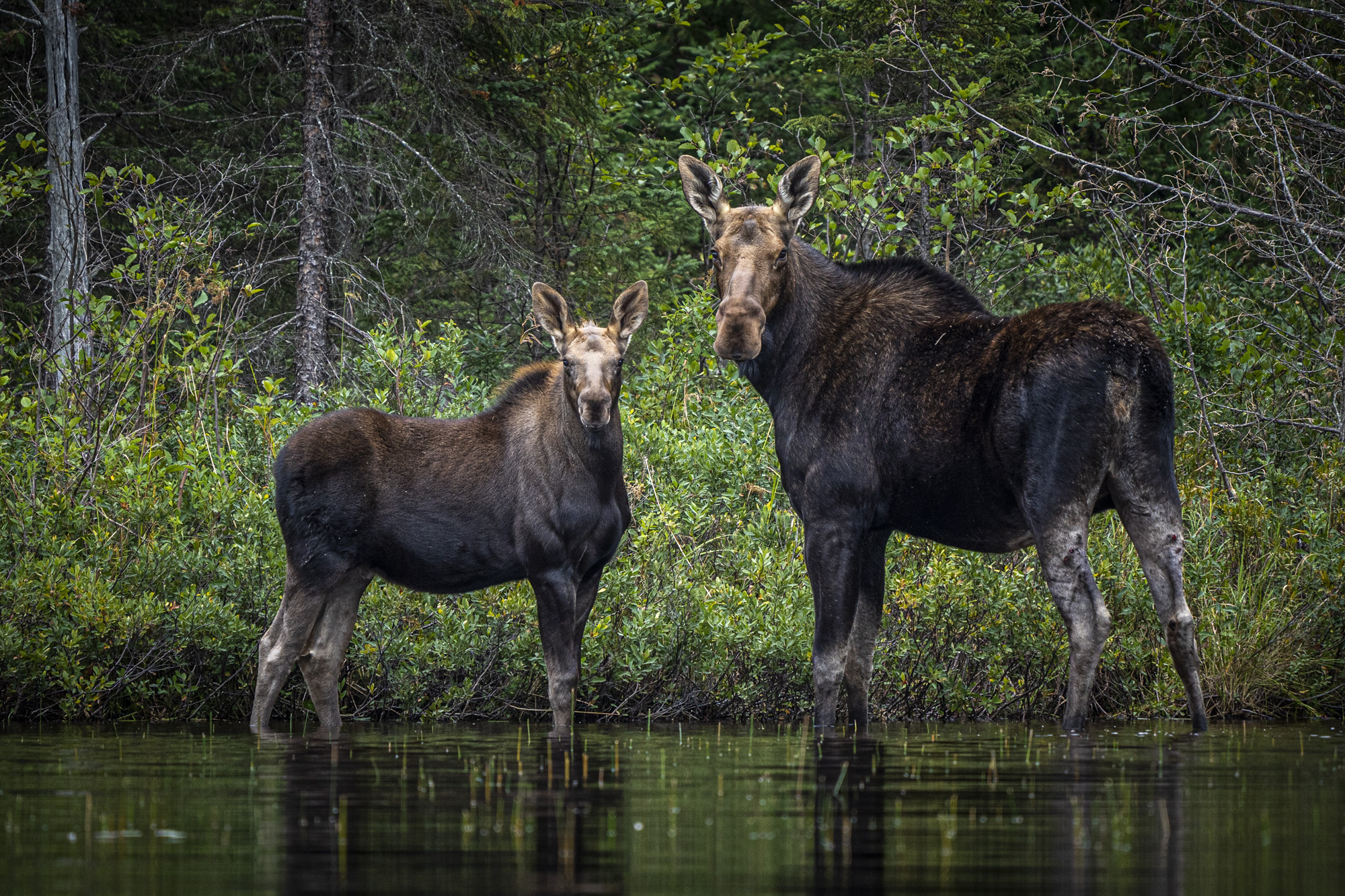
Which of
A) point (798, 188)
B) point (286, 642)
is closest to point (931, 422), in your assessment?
point (798, 188)

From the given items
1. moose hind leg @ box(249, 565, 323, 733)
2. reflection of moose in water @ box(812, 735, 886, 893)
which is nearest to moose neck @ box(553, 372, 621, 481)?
moose hind leg @ box(249, 565, 323, 733)

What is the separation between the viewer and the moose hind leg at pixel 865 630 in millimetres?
8570

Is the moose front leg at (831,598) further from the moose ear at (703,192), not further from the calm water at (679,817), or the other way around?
the moose ear at (703,192)

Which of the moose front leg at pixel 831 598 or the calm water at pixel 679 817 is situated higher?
the moose front leg at pixel 831 598

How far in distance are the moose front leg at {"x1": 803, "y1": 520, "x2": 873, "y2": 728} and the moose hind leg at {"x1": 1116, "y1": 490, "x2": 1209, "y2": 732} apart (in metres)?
1.55

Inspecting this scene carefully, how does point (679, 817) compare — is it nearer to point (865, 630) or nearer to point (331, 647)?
point (865, 630)

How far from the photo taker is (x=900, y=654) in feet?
32.2

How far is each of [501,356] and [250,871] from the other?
17080 millimetres

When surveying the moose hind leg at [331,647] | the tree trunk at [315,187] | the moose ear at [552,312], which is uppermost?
the tree trunk at [315,187]

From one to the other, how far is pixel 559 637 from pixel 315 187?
1118cm

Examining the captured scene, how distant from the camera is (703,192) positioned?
895cm

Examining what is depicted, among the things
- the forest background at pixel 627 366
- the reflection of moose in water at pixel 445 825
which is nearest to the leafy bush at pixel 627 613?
the forest background at pixel 627 366

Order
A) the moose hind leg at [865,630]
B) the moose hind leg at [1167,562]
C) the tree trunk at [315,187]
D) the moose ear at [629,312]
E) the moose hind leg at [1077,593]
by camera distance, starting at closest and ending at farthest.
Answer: the moose hind leg at [1077,593]
the moose hind leg at [1167,562]
the moose hind leg at [865,630]
the moose ear at [629,312]
the tree trunk at [315,187]

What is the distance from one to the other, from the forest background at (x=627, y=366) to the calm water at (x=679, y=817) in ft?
7.52
